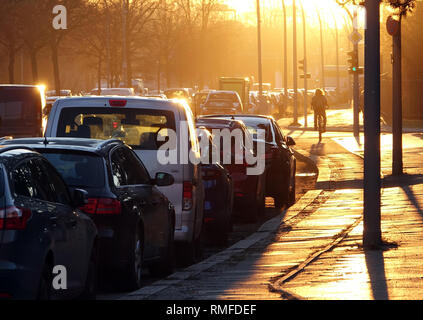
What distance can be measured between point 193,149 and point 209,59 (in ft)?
334

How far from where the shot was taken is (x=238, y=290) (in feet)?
33.1

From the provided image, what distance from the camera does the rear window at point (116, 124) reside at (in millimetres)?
12250

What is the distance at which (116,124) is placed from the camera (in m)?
12.6

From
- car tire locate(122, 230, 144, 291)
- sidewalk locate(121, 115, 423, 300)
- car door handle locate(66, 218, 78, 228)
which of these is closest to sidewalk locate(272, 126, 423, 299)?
sidewalk locate(121, 115, 423, 300)

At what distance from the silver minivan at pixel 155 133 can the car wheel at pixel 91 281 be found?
9.03ft

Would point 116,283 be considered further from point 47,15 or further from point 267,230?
point 47,15

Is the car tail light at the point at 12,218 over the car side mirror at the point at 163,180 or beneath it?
over

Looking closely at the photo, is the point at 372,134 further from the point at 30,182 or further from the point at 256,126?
the point at 256,126

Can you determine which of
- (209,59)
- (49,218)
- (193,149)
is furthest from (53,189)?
(209,59)

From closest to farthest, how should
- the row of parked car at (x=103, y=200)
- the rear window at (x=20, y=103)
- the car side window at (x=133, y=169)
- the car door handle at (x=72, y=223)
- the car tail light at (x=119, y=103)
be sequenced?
the row of parked car at (x=103, y=200) → the car door handle at (x=72, y=223) → the car side window at (x=133, y=169) → the car tail light at (x=119, y=103) → the rear window at (x=20, y=103)

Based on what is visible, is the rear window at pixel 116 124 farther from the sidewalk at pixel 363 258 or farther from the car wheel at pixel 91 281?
the car wheel at pixel 91 281

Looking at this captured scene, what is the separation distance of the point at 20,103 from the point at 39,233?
19.4 meters

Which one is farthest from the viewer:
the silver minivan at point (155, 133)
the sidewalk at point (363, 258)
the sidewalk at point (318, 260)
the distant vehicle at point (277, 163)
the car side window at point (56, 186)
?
the distant vehicle at point (277, 163)

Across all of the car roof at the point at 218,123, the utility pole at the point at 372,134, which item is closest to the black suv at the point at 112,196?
the utility pole at the point at 372,134
